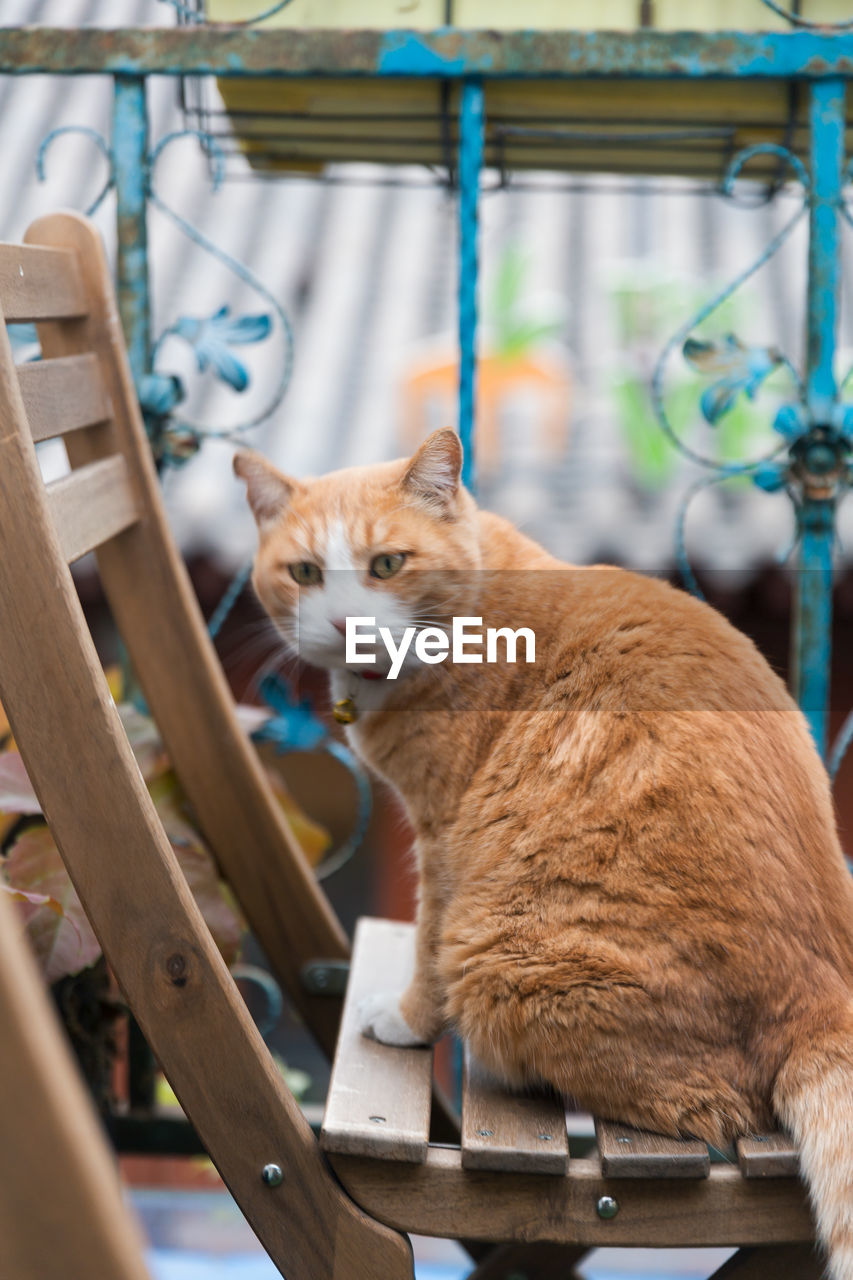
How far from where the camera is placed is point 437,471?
41.2 inches

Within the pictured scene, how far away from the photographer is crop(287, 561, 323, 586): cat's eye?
3.52 feet

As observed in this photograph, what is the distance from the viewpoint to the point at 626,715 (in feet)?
3.33

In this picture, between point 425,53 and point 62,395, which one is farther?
point 425,53

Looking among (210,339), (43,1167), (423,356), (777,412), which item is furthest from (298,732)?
(43,1167)

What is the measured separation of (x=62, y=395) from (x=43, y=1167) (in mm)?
817

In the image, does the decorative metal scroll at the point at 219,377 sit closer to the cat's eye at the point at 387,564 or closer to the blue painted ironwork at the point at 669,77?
the blue painted ironwork at the point at 669,77

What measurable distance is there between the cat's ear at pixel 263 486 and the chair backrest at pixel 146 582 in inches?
6.5

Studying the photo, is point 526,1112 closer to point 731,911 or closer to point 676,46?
point 731,911

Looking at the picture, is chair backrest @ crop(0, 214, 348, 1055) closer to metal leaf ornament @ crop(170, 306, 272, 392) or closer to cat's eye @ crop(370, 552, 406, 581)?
metal leaf ornament @ crop(170, 306, 272, 392)

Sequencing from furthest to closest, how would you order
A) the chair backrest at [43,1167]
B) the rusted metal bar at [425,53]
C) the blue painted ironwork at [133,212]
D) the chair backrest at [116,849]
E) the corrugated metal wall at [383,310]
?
1. the corrugated metal wall at [383,310]
2. the blue painted ironwork at [133,212]
3. the rusted metal bar at [425,53]
4. the chair backrest at [116,849]
5. the chair backrest at [43,1167]

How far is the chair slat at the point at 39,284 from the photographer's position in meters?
1.00

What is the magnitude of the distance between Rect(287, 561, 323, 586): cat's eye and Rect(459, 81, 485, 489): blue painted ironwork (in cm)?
32

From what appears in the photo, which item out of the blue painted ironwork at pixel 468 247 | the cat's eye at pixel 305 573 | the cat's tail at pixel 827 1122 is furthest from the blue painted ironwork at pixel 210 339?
the cat's tail at pixel 827 1122

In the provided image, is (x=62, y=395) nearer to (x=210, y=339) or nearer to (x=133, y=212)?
(x=210, y=339)
